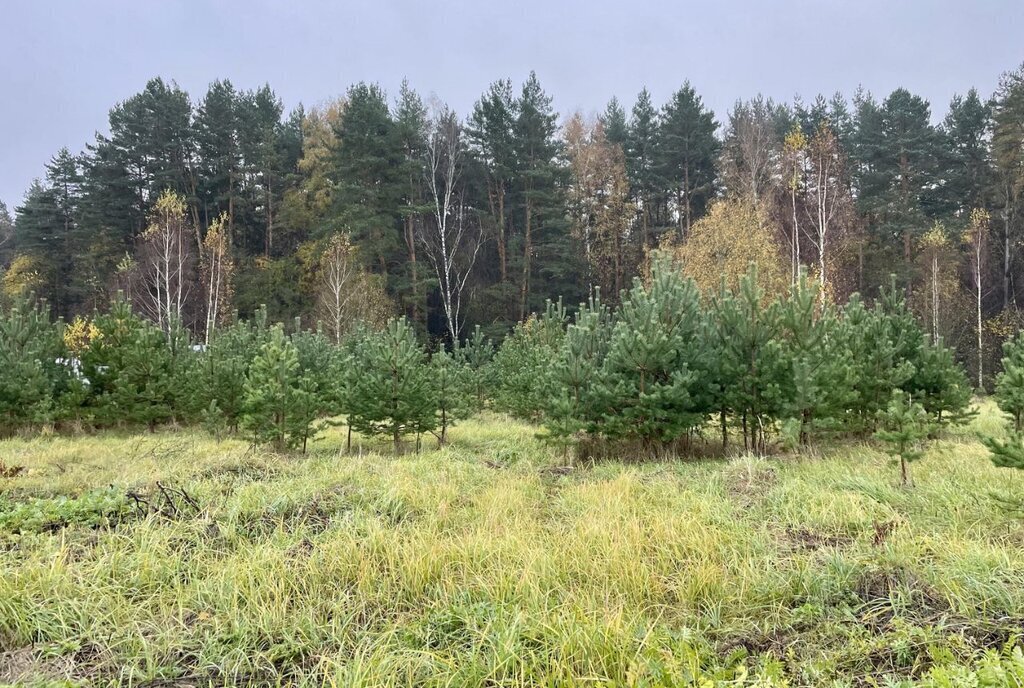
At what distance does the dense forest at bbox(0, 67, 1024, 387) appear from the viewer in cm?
2347

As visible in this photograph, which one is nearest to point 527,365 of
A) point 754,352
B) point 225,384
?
point 754,352

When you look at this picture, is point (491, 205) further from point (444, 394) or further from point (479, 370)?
point (444, 394)

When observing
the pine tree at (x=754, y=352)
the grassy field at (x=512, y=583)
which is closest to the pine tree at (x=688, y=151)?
the pine tree at (x=754, y=352)

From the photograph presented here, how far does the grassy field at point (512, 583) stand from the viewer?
2635mm

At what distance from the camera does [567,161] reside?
29.1 meters

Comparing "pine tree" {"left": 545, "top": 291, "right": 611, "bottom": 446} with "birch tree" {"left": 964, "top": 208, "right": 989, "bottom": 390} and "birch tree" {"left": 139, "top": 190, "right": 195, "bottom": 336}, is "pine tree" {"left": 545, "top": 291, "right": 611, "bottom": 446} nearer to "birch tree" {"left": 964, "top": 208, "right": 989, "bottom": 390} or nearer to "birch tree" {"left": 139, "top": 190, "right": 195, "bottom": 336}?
"birch tree" {"left": 139, "top": 190, "right": 195, "bottom": 336}

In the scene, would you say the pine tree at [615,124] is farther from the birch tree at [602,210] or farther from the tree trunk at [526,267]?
the tree trunk at [526,267]

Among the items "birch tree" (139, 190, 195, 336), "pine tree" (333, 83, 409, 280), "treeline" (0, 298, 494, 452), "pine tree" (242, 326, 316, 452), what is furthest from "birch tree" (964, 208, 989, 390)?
"birch tree" (139, 190, 195, 336)

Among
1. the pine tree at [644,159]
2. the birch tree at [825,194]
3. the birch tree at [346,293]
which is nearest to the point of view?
the birch tree at [825,194]

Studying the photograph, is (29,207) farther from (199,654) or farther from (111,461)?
(199,654)

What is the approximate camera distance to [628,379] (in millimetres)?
7852

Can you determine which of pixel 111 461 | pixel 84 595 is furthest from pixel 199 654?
pixel 111 461

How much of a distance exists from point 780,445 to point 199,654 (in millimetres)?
8078

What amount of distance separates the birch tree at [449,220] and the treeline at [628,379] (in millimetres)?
14553
